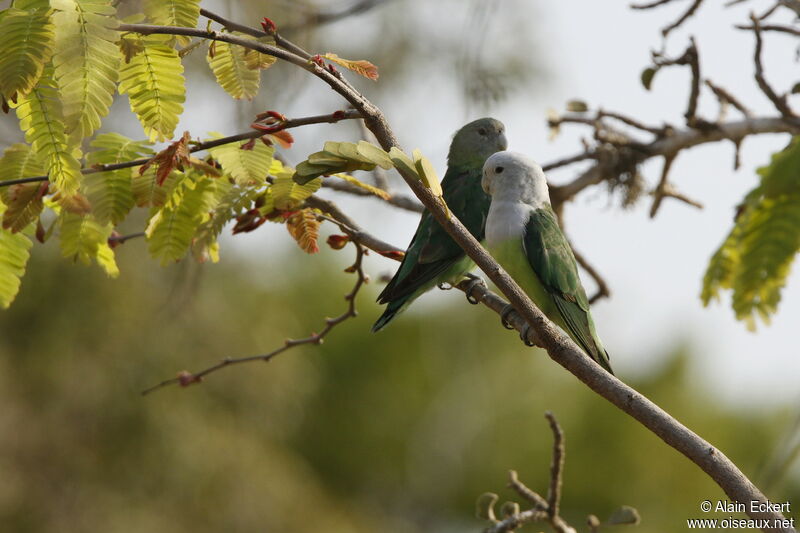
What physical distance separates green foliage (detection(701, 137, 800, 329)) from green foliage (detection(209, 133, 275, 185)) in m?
1.33

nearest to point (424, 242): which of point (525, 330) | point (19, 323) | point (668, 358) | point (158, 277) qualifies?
point (525, 330)

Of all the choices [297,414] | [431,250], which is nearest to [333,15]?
[431,250]

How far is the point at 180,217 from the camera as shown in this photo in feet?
7.66

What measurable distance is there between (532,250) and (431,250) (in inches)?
26.8

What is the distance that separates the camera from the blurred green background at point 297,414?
11219 millimetres

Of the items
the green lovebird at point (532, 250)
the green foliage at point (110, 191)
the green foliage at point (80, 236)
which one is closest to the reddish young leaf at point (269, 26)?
the green foliage at point (110, 191)

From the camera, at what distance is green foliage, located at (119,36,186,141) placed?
179cm

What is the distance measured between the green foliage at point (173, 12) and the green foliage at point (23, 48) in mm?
205

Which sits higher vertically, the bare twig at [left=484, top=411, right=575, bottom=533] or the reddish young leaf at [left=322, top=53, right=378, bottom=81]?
the reddish young leaf at [left=322, top=53, right=378, bottom=81]

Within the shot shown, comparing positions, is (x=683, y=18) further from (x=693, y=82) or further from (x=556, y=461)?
(x=556, y=461)

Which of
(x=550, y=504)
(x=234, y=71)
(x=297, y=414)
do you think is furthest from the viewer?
(x=297, y=414)

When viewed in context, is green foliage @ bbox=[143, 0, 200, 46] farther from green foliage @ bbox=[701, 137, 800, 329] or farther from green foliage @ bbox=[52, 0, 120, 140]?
green foliage @ bbox=[701, 137, 800, 329]

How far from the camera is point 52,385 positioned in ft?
37.4

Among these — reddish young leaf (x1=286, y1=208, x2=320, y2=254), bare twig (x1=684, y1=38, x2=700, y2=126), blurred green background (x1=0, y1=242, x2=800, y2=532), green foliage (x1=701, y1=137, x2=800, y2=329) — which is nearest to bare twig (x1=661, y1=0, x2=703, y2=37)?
bare twig (x1=684, y1=38, x2=700, y2=126)
